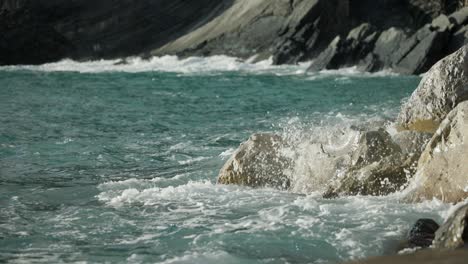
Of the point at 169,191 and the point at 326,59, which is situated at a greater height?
the point at 326,59

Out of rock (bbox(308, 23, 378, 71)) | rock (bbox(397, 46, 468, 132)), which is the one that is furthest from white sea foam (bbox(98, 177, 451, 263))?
rock (bbox(308, 23, 378, 71))

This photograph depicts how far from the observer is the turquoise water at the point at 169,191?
26.2ft

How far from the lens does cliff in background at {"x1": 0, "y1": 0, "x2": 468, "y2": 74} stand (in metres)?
32.3

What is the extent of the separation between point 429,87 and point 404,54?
1954cm

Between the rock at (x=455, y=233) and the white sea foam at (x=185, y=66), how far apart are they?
2253 cm

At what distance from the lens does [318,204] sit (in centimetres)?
945

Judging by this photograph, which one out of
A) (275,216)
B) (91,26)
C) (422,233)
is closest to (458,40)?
(275,216)

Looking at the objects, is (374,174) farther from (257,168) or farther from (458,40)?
(458,40)

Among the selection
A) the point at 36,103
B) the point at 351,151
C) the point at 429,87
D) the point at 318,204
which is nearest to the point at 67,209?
the point at 318,204

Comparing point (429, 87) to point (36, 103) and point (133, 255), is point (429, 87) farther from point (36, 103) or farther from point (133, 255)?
point (36, 103)

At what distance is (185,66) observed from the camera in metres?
37.9

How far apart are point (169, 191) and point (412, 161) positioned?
10.5 feet

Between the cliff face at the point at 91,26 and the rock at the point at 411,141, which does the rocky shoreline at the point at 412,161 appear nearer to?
the rock at the point at 411,141

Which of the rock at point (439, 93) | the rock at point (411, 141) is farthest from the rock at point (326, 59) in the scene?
the rock at point (411, 141)
